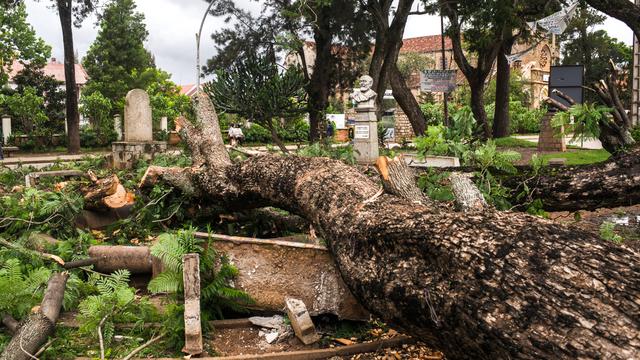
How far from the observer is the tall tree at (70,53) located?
21.5 meters

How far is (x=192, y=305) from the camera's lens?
3580 mm

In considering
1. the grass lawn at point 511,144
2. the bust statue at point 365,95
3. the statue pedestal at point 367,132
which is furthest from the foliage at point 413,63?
the statue pedestal at point 367,132

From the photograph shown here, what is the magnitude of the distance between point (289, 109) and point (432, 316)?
1365 centimetres

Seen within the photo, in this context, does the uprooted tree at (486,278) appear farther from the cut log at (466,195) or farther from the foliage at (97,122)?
the foliage at (97,122)

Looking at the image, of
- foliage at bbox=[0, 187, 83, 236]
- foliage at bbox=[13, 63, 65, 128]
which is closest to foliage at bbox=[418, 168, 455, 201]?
foliage at bbox=[0, 187, 83, 236]

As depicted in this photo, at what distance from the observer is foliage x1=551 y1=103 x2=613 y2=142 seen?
5305 mm

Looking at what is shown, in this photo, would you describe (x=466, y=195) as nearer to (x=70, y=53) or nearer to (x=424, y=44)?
(x=70, y=53)

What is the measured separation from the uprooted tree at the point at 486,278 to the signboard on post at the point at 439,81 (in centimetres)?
1402

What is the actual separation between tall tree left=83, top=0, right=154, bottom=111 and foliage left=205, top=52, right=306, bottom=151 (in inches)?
1110

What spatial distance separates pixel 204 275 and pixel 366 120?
11391 millimetres

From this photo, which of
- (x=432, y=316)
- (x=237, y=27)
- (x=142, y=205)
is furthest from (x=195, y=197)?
(x=237, y=27)

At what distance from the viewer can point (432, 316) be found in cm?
258

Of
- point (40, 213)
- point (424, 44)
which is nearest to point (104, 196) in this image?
point (40, 213)

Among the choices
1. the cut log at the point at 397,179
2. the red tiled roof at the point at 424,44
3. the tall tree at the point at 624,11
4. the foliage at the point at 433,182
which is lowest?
the foliage at the point at 433,182
